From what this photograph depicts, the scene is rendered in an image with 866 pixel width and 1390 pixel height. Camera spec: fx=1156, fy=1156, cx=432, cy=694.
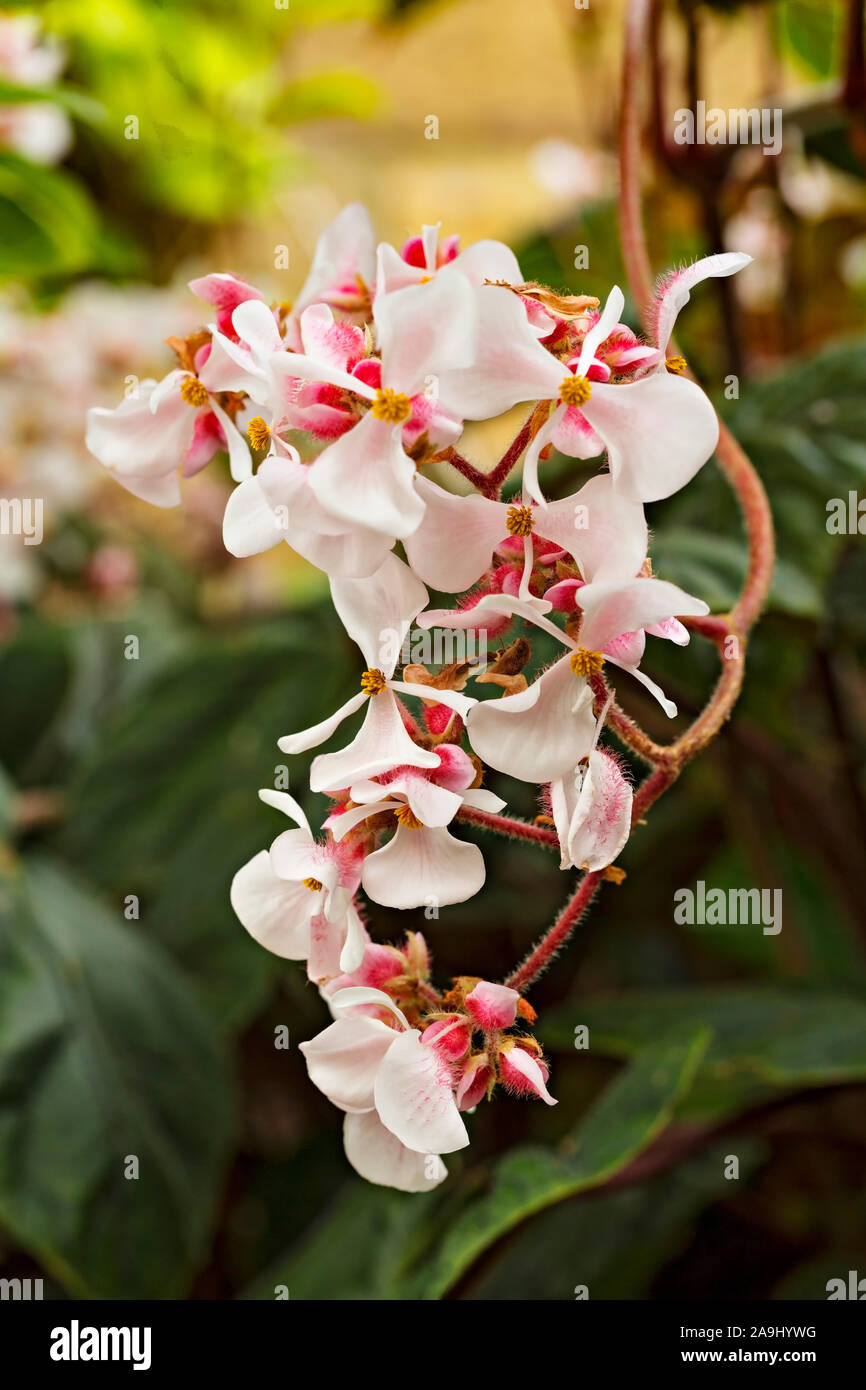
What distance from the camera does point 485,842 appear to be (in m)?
0.55

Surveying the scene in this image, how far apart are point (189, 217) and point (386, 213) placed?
55 cm

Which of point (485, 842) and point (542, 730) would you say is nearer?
point (542, 730)

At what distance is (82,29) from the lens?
3.21 feet

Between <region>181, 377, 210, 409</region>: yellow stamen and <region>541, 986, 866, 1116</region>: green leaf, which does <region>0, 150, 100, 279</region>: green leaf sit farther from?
<region>541, 986, 866, 1116</region>: green leaf

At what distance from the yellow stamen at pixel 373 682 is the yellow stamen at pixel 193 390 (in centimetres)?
9

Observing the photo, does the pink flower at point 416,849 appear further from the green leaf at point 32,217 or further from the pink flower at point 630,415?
the green leaf at point 32,217

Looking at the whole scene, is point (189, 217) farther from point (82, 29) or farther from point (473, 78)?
point (473, 78)

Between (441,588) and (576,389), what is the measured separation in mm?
47

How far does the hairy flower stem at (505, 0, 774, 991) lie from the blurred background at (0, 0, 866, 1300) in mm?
61

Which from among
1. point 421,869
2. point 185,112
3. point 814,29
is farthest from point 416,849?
point 185,112

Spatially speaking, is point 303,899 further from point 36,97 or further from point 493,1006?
point 36,97

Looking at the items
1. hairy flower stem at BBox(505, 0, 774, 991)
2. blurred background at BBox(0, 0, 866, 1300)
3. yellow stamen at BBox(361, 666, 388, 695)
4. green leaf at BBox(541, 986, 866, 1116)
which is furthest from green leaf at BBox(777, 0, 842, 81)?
yellow stamen at BBox(361, 666, 388, 695)

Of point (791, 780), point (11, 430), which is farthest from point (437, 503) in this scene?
point (11, 430)

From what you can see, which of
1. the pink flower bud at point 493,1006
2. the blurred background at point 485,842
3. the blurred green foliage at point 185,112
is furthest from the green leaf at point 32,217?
the pink flower bud at point 493,1006
